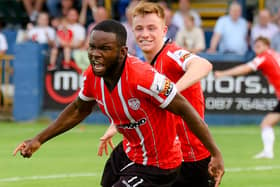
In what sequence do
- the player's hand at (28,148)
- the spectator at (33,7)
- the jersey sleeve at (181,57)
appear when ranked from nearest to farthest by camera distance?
the player's hand at (28,148)
the jersey sleeve at (181,57)
the spectator at (33,7)

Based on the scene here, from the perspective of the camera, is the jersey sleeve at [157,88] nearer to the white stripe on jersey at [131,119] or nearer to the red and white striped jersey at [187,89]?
the white stripe on jersey at [131,119]

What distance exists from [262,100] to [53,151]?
641 cm

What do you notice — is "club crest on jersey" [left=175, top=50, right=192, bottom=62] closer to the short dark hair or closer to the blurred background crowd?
the short dark hair

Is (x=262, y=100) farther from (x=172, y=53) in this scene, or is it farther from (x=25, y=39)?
(x=172, y=53)

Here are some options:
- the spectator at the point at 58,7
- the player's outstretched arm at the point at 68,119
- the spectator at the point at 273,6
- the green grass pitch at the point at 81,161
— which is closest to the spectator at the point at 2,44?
the spectator at the point at 58,7

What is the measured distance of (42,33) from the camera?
65.2ft

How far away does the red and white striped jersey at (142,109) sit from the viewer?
597 cm

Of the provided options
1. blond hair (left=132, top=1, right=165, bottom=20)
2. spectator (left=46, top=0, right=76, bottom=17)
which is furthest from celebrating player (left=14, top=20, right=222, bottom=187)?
spectator (left=46, top=0, right=76, bottom=17)

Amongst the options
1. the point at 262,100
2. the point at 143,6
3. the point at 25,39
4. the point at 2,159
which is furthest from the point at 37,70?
the point at 143,6

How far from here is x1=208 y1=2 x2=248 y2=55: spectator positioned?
62.9 ft

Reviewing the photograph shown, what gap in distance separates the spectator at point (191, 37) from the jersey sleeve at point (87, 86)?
12662 mm

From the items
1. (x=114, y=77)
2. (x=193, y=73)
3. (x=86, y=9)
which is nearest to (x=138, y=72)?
(x=114, y=77)

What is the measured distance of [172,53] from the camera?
7242 mm

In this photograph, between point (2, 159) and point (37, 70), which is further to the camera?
point (37, 70)
